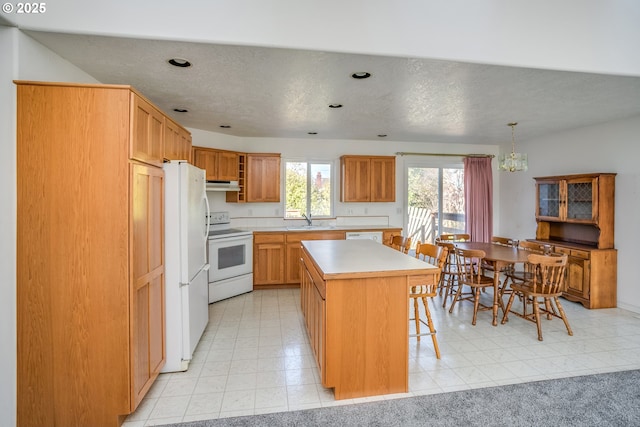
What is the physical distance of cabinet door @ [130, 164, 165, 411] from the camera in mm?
1905

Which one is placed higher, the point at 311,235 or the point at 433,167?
the point at 433,167

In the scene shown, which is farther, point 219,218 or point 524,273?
point 219,218

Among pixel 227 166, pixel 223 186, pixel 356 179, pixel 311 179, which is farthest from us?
pixel 311 179

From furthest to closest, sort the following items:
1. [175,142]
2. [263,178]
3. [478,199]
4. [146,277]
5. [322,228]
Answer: [478,199] → [322,228] → [263,178] → [175,142] → [146,277]

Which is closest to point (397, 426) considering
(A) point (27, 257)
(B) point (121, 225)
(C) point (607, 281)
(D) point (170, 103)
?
(B) point (121, 225)

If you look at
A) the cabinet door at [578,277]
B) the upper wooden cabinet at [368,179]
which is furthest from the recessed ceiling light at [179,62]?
the cabinet door at [578,277]

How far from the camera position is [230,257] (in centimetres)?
426

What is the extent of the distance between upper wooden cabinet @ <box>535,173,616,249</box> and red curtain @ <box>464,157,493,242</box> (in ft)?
3.14

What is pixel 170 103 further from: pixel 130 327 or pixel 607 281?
pixel 607 281

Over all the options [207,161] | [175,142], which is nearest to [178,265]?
[175,142]

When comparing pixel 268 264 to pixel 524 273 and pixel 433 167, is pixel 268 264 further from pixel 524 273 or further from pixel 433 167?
pixel 433 167

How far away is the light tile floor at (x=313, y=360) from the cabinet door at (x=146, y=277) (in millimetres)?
240

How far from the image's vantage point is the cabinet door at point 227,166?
4583 millimetres

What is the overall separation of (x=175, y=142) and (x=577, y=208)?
5.08 m
